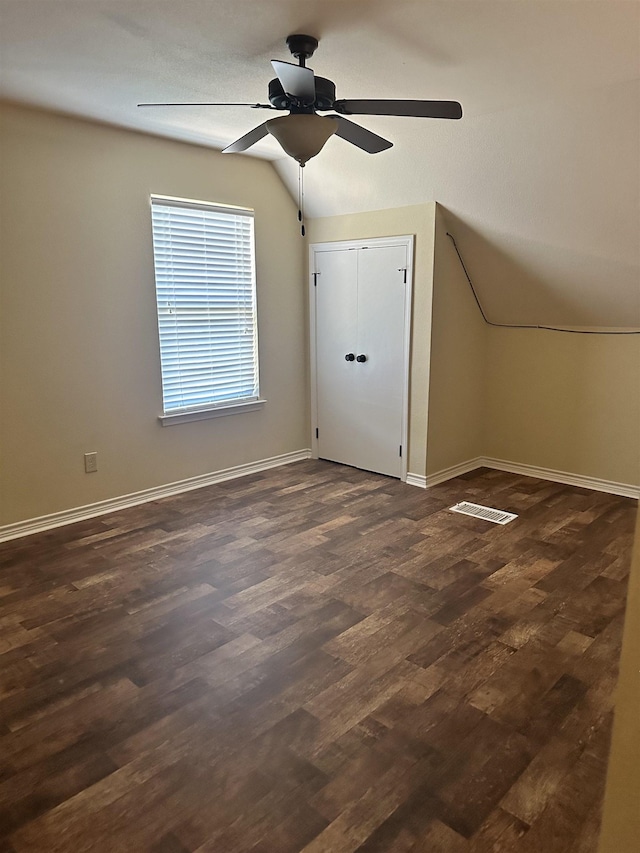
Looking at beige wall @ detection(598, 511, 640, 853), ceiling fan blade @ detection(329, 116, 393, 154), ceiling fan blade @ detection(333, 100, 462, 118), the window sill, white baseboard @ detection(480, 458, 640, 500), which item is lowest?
white baseboard @ detection(480, 458, 640, 500)

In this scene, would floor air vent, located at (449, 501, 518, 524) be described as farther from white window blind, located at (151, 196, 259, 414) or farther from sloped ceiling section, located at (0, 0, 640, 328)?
white window blind, located at (151, 196, 259, 414)

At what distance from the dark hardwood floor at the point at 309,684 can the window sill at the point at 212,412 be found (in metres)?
0.80

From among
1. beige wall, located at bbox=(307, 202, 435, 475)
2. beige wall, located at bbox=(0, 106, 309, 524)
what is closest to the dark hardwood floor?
beige wall, located at bbox=(0, 106, 309, 524)

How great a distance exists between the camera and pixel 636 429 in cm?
437

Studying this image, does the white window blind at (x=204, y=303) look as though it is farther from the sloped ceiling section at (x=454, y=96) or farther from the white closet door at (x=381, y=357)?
the white closet door at (x=381, y=357)

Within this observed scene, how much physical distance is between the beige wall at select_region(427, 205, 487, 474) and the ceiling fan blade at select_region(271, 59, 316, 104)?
2.07 metres

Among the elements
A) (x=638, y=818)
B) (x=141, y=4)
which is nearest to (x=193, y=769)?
(x=638, y=818)

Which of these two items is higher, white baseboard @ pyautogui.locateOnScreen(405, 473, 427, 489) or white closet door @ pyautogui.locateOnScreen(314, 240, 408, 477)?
white closet door @ pyautogui.locateOnScreen(314, 240, 408, 477)

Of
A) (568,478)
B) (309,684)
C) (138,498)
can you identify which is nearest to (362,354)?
(568,478)

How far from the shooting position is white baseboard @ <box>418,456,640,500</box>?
4.48 metres

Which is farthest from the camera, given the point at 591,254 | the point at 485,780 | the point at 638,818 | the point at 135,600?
the point at 591,254

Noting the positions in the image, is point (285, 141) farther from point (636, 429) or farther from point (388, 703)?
point (636, 429)

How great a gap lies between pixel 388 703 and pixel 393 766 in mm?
298

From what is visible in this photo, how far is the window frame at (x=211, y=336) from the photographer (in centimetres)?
411
